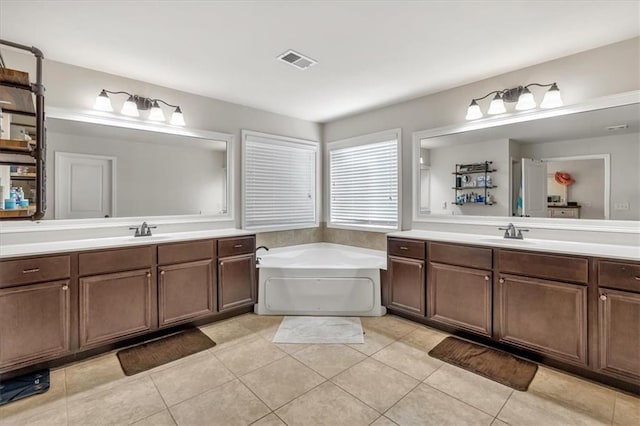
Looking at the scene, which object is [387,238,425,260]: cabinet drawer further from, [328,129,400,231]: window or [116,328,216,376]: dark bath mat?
[116,328,216,376]: dark bath mat

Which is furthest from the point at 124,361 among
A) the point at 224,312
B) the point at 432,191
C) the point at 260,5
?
the point at 432,191

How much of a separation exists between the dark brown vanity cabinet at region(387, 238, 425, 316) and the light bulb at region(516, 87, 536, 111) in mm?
1467

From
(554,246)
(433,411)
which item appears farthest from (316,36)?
(433,411)

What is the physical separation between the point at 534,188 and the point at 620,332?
49.8 inches

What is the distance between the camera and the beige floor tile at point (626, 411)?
172 cm

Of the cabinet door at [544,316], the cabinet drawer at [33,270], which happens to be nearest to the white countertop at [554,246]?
the cabinet door at [544,316]

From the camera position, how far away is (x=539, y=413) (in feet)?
5.88

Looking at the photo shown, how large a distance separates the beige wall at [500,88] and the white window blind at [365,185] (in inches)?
6.9

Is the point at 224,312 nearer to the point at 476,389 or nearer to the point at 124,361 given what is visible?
the point at 124,361

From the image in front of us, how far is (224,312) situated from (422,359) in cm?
196

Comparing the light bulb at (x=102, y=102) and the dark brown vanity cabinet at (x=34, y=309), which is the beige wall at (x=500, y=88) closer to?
the light bulb at (x=102, y=102)

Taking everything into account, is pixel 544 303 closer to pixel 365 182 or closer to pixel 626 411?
pixel 626 411

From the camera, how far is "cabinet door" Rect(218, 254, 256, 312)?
309 centimetres

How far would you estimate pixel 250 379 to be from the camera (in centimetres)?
213
